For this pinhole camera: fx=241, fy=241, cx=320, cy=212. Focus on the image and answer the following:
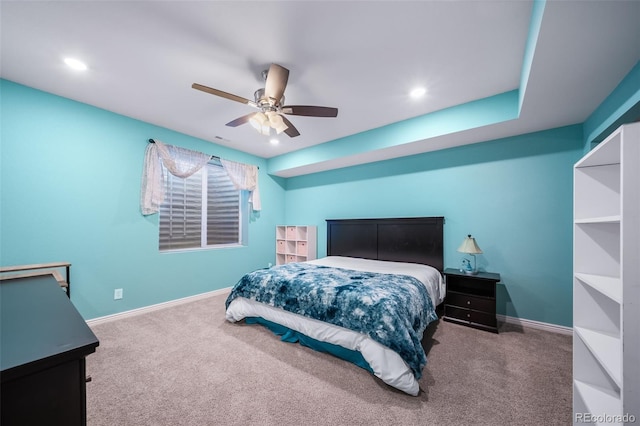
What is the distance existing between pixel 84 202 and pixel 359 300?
325cm

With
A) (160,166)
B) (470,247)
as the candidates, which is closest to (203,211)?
(160,166)

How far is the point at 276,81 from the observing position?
2035 mm

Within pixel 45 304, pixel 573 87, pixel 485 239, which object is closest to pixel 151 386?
pixel 45 304

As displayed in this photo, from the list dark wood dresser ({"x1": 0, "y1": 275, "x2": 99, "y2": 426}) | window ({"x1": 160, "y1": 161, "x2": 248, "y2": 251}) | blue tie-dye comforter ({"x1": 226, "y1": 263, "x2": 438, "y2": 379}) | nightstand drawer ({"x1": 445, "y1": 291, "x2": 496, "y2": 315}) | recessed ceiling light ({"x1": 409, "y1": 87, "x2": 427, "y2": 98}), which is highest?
recessed ceiling light ({"x1": 409, "y1": 87, "x2": 427, "y2": 98})

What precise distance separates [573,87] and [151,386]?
3989 mm

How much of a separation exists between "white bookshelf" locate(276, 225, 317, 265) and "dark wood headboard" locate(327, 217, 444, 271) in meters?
0.35

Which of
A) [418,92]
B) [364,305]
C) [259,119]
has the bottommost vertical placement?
[364,305]

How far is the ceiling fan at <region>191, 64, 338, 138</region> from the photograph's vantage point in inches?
78.9

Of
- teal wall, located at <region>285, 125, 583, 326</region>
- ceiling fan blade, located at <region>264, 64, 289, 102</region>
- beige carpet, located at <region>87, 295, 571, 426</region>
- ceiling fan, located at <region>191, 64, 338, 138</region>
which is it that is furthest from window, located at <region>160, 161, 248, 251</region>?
teal wall, located at <region>285, 125, 583, 326</region>

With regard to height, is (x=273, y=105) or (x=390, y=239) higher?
(x=273, y=105)

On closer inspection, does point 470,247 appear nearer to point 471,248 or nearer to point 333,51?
point 471,248

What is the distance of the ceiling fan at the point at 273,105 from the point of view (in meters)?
2.00

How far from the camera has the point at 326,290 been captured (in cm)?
224

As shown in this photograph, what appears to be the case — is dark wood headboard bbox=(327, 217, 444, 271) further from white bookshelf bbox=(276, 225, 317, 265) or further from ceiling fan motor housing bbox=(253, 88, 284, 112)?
ceiling fan motor housing bbox=(253, 88, 284, 112)
